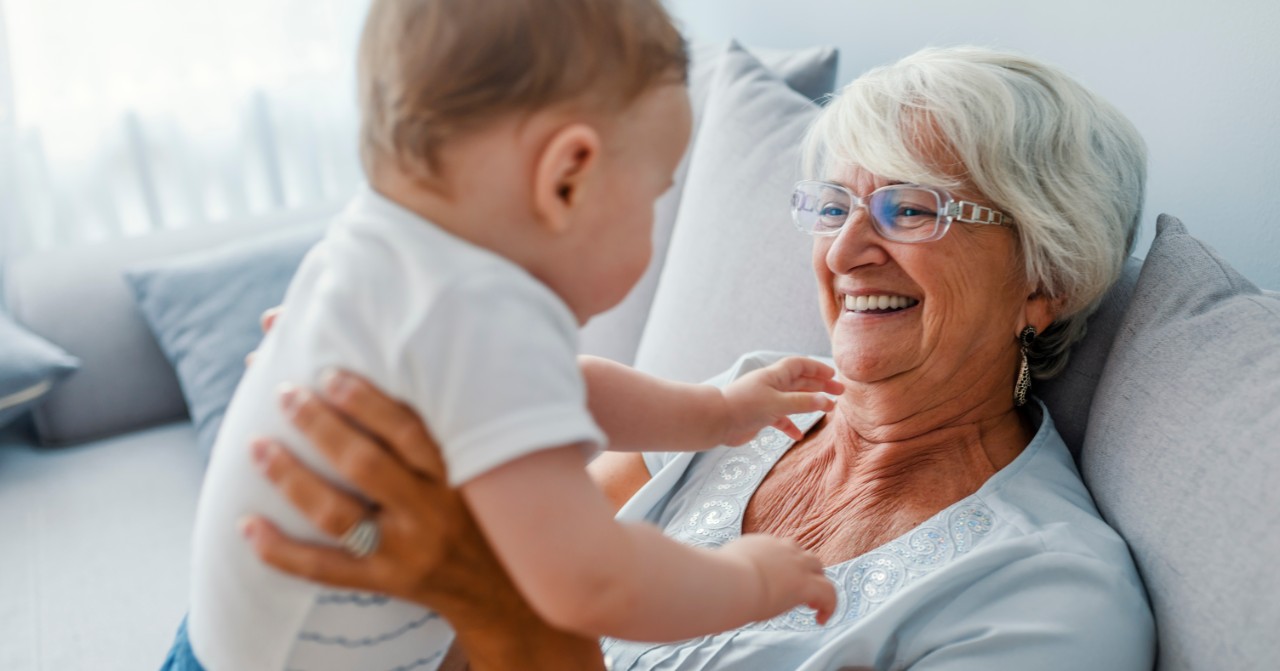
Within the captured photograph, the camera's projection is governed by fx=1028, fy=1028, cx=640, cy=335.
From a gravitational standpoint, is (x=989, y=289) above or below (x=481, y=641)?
above

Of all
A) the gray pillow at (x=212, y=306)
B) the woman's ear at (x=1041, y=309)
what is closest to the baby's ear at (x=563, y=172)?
the woman's ear at (x=1041, y=309)

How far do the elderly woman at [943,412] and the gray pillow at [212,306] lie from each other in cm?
121

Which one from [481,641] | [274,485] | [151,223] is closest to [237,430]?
[274,485]

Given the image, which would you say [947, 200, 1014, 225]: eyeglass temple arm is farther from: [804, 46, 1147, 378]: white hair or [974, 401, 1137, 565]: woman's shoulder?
[974, 401, 1137, 565]: woman's shoulder

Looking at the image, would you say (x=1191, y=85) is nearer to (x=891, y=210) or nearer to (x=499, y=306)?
(x=891, y=210)

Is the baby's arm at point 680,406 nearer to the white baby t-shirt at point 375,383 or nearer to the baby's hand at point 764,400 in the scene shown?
the baby's hand at point 764,400

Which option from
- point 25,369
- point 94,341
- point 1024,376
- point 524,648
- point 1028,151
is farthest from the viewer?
point 94,341

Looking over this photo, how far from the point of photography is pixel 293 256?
8.46 ft

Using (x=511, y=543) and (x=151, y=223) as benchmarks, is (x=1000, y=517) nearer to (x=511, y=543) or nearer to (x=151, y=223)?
(x=511, y=543)

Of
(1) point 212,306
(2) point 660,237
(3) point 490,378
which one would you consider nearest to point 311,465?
(3) point 490,378

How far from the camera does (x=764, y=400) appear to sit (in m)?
1.15

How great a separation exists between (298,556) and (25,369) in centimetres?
189

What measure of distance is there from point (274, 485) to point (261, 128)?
2.77m

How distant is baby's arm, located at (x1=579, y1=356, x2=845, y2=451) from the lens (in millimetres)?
1073
